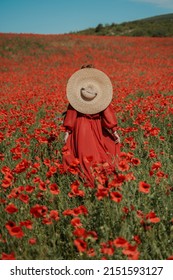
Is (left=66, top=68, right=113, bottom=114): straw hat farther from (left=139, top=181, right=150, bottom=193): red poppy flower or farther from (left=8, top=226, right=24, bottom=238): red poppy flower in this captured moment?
(left=8, top=226, right=24, bottom=238): red poppy flower

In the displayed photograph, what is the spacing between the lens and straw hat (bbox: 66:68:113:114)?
13.7ft

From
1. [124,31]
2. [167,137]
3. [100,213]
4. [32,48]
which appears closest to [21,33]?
[32,48]

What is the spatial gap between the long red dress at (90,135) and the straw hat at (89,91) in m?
0.11

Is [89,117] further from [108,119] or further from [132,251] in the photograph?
[132,251]

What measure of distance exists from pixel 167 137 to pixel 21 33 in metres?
29.0

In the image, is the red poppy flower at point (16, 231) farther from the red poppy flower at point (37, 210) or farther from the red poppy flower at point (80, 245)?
the red poppy flower at point (80, 245)

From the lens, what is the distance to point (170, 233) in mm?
2594

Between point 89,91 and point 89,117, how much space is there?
0.35 m

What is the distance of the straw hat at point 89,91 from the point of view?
4184 mm

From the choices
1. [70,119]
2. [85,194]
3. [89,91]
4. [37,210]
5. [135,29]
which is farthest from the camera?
[135,29]

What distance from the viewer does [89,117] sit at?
4.29 meters

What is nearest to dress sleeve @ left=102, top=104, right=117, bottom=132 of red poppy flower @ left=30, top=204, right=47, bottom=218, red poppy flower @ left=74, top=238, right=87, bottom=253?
red poppy flower @ left=30, top=204, right=47, bottom=218

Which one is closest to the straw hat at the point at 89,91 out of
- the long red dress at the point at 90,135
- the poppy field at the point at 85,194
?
the long red dress at the point at 90,135

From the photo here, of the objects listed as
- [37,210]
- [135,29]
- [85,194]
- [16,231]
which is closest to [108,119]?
[85,194]
